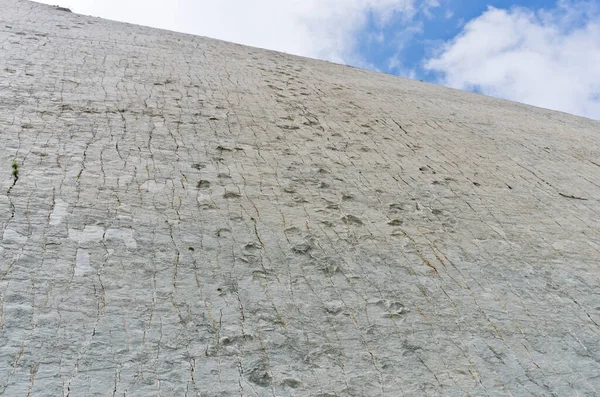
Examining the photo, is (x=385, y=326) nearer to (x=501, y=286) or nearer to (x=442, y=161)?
(x=501, y=286)

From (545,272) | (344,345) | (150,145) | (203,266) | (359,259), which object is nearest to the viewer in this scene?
(344,345)

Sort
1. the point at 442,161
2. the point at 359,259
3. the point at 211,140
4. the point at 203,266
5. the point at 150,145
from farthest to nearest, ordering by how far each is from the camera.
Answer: the point at 442,161 → the point at 211,140 → the point at 150,145 → the point at 359,259 → the point at 203,266

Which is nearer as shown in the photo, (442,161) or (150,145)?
(150,145)

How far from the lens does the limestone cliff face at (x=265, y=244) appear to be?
6.03 ft

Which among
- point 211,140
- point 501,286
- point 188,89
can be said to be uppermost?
point 188,89

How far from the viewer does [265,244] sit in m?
2.44

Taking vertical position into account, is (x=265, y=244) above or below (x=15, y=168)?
below

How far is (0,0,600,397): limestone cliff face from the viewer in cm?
184

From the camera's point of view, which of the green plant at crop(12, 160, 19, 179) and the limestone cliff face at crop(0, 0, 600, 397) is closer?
the limestone cliff face at crop(0, 0, 600, 397)

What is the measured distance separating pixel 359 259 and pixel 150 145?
1357mm

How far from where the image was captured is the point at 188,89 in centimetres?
395

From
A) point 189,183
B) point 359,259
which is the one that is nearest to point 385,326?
point 359,259

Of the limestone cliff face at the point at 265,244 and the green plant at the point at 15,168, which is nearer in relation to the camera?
the limestone cliff face at the point at 265,244

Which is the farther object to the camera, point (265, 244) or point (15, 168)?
point (15, 168)
